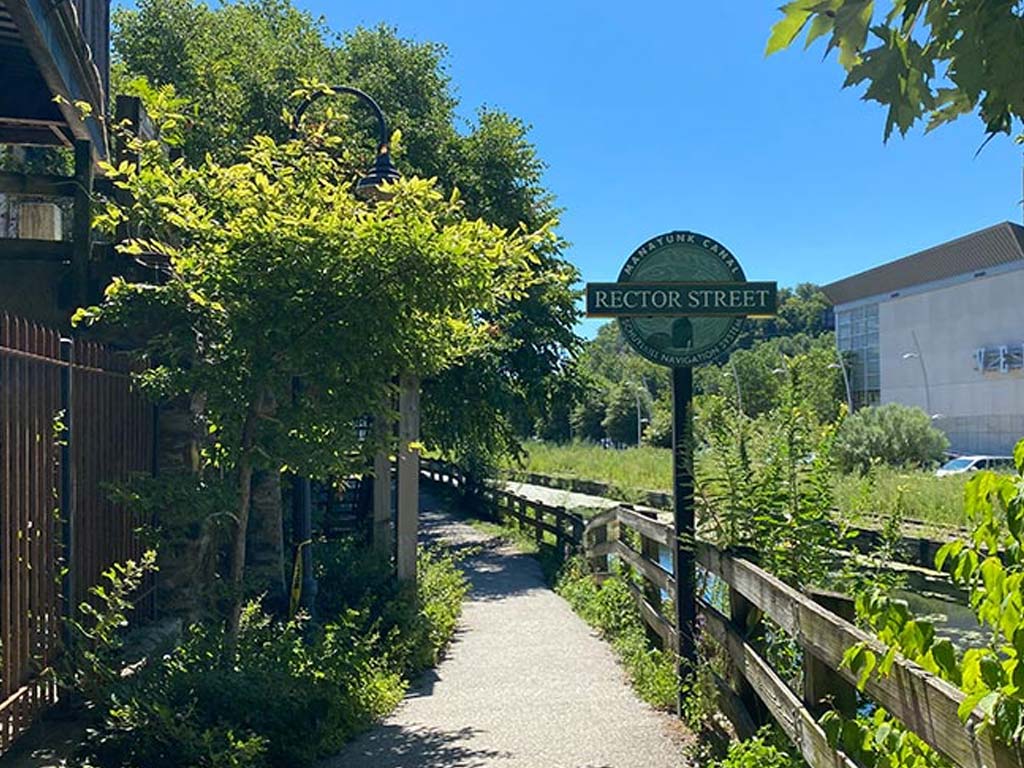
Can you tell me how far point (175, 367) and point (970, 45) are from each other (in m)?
5.03

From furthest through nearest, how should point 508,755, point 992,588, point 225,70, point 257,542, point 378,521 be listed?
point 225,70 → point 378,521 → point 257,542 → point 508,755 → point 992,588

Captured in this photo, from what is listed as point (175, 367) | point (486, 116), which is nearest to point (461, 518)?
point (486, 116)

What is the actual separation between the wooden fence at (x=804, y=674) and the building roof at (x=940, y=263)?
Result: 46840 millimetres

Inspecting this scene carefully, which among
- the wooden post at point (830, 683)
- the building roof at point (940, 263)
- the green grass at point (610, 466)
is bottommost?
the green grass at point (610, 466)

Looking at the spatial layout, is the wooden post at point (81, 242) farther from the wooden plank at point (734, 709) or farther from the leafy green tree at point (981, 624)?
the leafy green tree at point (981, 624)

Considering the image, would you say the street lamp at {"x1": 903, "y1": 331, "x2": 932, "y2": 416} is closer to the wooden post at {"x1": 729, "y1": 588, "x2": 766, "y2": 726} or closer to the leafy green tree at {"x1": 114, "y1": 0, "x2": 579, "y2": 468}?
the leafy green tree at {"x1": 114, "y1": 0, "x2": 579, "y2": 468}

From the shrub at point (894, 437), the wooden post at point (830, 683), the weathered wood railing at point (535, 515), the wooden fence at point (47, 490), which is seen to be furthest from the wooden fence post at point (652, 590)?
the shrub at point (894, 437)

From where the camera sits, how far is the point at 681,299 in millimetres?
6020

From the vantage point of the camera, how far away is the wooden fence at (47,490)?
441 centimetres

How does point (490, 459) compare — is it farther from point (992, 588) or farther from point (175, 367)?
point (992, 588)

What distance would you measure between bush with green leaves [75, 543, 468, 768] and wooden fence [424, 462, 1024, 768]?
2067 millimetres

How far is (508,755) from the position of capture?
5.46 metres

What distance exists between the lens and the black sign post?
5949 mm

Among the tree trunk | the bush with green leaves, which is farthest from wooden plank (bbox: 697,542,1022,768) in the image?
the tree trunk
